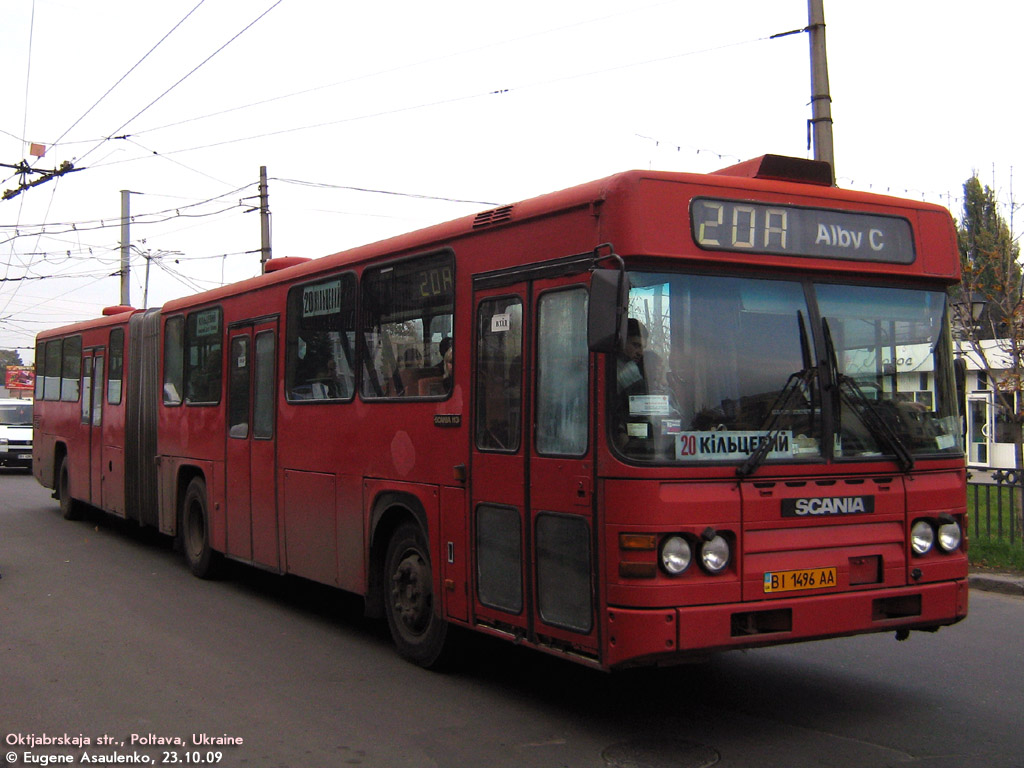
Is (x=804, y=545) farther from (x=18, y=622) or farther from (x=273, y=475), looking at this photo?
(x=18, y=622)

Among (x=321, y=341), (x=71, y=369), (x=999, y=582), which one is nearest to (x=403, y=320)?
(x=321, y=341)

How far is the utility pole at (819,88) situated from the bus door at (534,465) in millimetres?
6622

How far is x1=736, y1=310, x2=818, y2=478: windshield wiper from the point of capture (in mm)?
5695

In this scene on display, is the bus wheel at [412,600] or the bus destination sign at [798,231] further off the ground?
the bus destination sign at [798,231]

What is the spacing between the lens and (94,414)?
15.9 meters

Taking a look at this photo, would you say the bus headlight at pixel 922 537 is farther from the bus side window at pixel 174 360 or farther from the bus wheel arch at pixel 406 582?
the bus side window at pixel 174 360

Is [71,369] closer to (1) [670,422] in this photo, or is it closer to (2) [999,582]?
(2) [999,582]

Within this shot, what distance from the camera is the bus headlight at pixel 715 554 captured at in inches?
219

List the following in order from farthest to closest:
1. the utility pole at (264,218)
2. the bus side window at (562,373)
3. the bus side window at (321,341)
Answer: the utility pole at (264,218) < the bus side window at (321,341) < the bus side window at (562,373)

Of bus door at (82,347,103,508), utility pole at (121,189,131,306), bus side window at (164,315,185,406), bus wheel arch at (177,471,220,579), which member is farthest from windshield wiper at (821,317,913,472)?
utility pole at (121,189,131,306)

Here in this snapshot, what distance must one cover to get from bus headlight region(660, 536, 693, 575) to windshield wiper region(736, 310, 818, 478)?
49 centimetres

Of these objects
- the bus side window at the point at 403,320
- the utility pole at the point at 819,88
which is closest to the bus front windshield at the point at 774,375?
the bus side window at the point at 403,320

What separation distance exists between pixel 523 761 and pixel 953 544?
2834mm

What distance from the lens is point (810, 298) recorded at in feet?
19.9
